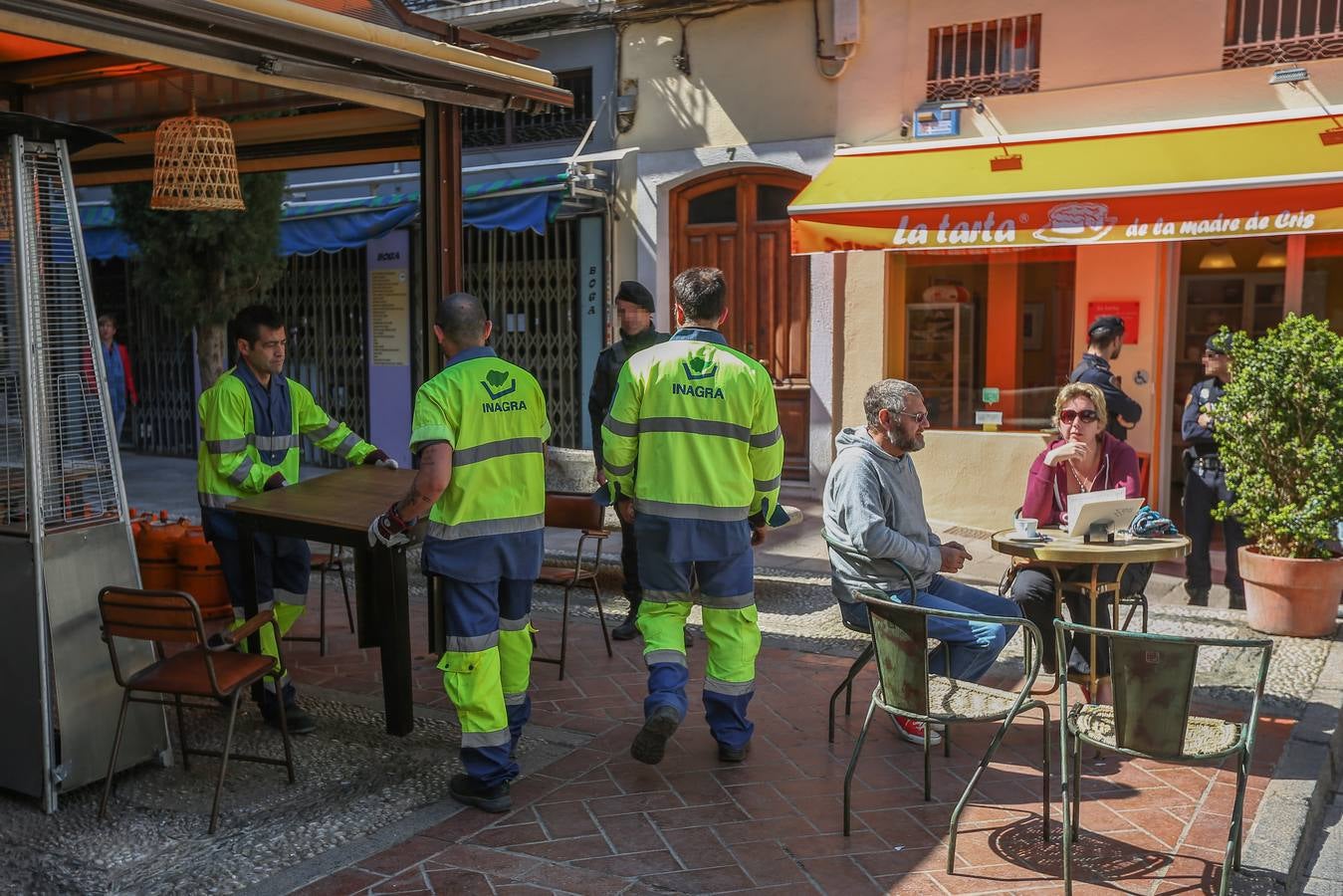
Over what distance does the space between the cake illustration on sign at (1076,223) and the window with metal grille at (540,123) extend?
17.6 feet

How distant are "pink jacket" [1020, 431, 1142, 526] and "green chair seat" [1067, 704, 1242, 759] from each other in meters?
1.60

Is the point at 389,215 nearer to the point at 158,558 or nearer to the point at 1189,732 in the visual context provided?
the point at 158,558

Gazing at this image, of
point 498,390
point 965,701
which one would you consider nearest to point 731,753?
point 965,701

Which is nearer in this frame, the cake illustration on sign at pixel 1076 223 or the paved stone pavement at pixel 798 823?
the paved stone pavement at pixel 798 823

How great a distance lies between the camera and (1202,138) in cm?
885

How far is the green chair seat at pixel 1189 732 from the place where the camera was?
372 centimetres

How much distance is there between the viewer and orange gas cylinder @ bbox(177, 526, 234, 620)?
7.17 metres

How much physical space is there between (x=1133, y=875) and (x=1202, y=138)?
21.6 ft

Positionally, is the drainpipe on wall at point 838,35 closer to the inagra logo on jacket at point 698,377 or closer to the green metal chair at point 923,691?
the inagra logo on jacket at point 698,377


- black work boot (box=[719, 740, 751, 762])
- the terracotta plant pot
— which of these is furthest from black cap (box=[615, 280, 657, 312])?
the terracotta plant pot

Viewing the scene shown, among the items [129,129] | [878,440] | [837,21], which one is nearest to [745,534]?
[878,440]

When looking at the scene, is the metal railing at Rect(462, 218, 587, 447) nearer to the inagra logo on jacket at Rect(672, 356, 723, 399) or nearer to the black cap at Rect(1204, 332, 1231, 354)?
the black cap at Rect(1204, 332, 1231, 354)

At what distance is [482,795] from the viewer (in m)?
4.40

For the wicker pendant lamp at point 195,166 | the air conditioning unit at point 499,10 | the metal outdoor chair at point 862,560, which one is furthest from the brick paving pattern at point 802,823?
the air conditioning unit at point 499,10
